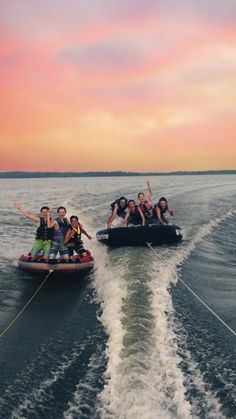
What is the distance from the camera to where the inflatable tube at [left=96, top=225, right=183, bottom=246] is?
11.5m

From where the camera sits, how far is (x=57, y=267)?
30.1 ft

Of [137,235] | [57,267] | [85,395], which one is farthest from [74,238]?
[85,395]

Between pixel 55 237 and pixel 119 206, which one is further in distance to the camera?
pixel 119 206

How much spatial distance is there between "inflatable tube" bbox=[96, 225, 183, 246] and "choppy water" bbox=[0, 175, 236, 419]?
635mm

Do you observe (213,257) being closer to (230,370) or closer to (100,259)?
(100,259)

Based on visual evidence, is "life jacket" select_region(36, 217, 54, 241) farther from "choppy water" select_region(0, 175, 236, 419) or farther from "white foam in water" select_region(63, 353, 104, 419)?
"white foam in water" select_region(63, 353, 104, 419)

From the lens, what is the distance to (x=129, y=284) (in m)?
8.16

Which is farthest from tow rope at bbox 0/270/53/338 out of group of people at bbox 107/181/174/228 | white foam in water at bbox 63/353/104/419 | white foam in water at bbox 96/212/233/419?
group of people at bbox 107/181/174/228

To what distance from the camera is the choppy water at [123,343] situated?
416 centimetres

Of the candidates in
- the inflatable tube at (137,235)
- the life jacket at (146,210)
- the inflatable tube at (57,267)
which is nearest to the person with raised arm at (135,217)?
the life jacket at (146,210)

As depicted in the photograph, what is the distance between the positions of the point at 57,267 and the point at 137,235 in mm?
3095

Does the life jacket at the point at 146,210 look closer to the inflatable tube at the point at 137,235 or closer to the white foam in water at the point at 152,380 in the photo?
the inflatable tube at the point at 137,235

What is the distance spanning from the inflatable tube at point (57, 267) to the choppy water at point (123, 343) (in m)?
0.27

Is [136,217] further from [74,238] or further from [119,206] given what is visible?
[74,238]
